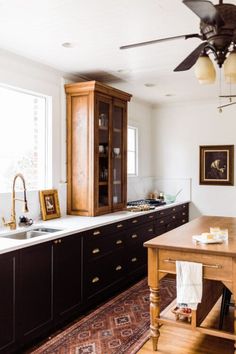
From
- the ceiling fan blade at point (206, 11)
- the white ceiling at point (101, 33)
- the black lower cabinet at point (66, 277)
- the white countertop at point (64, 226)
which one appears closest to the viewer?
the ceiling fan blade at point (206, 11)

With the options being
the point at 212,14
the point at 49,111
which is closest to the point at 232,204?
the point at 49,111

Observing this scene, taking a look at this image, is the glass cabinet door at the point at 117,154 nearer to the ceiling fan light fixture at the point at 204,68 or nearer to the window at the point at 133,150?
the window at the point at 133,150

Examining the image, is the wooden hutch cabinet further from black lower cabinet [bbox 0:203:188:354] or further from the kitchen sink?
the kitchen sink

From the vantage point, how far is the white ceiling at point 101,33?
2.64 metres

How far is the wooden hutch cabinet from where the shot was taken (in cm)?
421

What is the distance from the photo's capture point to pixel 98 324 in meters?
3.31

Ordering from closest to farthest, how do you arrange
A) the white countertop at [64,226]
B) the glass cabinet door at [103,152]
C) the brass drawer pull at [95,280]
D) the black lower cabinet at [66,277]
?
the white countertop at [64,226], the black lower cabinet at [66,277], the brass drawer pull at [95,280], the glass cabinet door at [103,152]

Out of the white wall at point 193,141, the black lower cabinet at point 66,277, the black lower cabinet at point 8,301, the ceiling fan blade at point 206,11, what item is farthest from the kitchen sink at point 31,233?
the white wall at point 193,141

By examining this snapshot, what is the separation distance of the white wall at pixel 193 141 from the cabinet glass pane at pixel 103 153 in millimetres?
2397

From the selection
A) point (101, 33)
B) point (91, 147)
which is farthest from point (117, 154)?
point (101, 33)

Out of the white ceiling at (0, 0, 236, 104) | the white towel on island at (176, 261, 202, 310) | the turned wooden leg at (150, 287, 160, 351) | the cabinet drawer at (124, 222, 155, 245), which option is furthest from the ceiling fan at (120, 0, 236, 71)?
the cabinet drawer at (124, 222, 155, 245)

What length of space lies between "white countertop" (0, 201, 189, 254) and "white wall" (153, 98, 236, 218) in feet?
6.50

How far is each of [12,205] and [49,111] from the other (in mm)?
1253

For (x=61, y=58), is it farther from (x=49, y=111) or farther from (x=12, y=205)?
(x=12, y=205)
